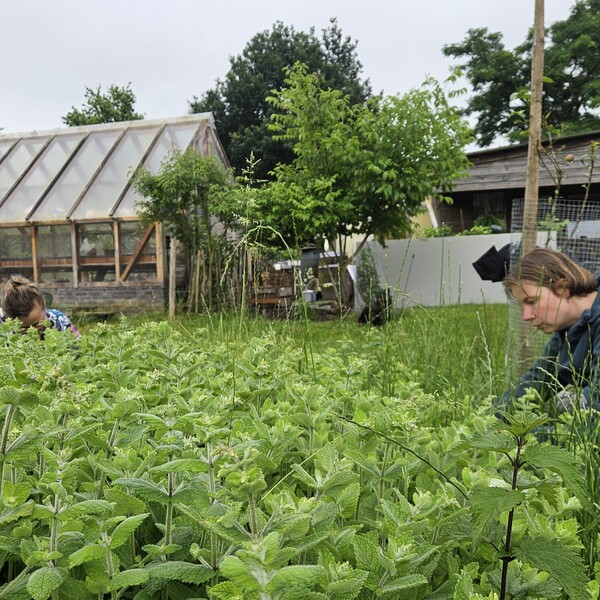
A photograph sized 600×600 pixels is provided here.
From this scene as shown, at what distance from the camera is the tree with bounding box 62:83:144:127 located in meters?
31.1

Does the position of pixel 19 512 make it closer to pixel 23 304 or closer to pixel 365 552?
pixel 365 552

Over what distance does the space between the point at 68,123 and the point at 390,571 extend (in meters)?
34.6

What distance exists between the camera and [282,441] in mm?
1059

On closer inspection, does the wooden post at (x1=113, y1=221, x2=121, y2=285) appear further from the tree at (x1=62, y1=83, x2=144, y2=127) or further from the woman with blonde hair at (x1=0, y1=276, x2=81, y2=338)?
the tree at (x1=62, y1=83, x2=144, y2=127)

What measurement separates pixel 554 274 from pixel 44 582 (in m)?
3.01

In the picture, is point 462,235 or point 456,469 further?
point 462,235

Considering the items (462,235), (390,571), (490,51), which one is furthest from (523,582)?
(490,51)

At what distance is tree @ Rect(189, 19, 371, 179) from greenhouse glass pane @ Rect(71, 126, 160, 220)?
1409cm

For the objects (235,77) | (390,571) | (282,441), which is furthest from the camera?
(235,77)

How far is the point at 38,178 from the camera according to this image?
570 inches

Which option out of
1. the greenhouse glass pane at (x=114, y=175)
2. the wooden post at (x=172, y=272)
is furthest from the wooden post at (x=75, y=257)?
the wooden post at (x=172, y=272)

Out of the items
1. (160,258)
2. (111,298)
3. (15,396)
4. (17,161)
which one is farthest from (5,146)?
(15,396)

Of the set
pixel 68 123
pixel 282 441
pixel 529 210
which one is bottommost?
pixel 282 441

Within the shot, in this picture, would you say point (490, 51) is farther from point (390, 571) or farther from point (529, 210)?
point (390, 571)
